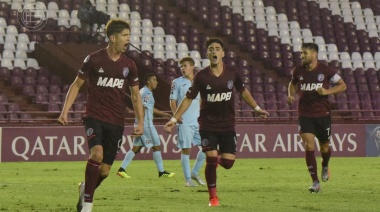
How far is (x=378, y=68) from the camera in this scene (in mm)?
34812

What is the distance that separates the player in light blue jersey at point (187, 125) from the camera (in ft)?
49.9

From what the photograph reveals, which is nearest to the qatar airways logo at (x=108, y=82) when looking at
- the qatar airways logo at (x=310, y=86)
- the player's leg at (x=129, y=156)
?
the qatar airways logo at (x=310, y=86)

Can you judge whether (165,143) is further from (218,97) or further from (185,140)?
(218,97)

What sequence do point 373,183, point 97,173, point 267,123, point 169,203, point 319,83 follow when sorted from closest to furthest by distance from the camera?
1. point 97,173
2. point 169,203
3. point 319,83
4. point 373,183
5. point 267,123

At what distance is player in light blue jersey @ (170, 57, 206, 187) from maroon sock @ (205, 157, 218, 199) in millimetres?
3655

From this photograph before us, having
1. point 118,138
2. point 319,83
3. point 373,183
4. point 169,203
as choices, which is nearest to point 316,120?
point 319,83

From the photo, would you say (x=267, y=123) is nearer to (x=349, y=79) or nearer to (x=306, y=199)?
(x=349, y=79)

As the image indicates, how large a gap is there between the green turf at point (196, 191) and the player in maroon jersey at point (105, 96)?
2.85 feet

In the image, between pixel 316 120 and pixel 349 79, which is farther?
pixel 349 79

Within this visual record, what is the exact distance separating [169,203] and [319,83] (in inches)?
145

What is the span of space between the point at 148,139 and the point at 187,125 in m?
2.17

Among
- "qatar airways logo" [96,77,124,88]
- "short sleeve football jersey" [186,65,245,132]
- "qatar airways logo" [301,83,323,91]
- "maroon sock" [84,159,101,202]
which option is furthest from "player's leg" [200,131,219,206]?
"qatar airways logo" [301,83,323,91]

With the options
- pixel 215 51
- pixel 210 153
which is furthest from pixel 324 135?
pixel 215 51

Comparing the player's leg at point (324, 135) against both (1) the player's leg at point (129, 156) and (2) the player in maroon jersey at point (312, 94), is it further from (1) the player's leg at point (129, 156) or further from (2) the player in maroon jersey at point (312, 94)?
(1) the player's leg at point (129, 156)
